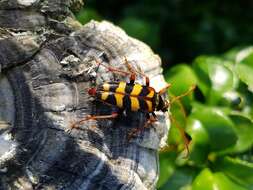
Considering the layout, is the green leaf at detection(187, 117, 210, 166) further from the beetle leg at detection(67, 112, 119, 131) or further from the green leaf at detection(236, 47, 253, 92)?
the beetle leg at detection(67, 112, 119, 131)

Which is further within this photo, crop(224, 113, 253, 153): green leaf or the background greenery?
crop(224, 113, 253, 153): green leaf

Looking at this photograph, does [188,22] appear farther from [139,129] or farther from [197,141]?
[139,129]

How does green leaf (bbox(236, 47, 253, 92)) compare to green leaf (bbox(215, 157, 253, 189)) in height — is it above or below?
above

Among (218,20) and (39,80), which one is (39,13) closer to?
(39,80)

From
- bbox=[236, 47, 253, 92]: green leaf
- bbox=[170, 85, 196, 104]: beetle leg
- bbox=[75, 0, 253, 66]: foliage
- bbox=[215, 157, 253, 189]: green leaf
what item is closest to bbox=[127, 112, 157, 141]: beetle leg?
bbox=[170, 85, 196, 104]: beetle leg

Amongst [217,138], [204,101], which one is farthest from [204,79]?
[217,138]

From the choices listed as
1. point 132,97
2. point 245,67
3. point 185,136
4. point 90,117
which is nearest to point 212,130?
point 185,136

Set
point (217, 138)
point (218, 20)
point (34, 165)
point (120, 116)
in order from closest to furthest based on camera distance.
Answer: point (34, 165) < point (120, 116) < point (217, 138) < point (218, 20)

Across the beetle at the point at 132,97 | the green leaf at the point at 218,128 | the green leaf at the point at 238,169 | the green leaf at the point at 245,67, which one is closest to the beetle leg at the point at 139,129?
the beetle at the point at 132,97
